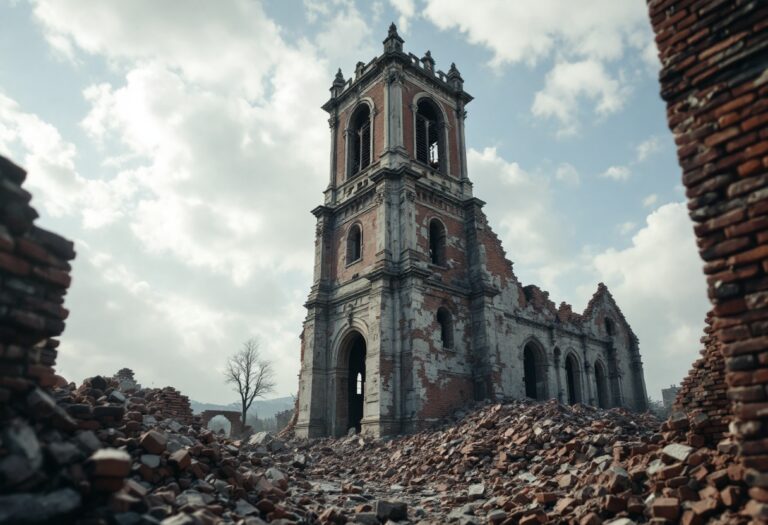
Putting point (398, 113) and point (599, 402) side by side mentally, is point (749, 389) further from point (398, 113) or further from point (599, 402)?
point (599, 402)

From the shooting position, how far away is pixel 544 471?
30.4 ft

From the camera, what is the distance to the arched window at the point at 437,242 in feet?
65.8

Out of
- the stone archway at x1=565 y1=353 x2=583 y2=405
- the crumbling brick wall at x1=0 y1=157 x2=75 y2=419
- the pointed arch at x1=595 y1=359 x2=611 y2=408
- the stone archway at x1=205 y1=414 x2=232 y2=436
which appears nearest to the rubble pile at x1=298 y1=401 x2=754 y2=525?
the stone archway at x1=205 y1=414 x2=232 y2=436

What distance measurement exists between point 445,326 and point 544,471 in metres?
9.80

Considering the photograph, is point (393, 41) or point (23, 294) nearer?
point (23, 294)

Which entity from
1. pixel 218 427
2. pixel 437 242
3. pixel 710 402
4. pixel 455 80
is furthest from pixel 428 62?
pixel 218 427

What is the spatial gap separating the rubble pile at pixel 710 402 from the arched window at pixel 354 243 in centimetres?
1449

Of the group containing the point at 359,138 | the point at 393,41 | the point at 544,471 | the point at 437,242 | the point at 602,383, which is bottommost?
the point at 544,471

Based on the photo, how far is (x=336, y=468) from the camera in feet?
43.6

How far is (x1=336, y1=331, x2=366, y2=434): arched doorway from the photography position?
736 inches

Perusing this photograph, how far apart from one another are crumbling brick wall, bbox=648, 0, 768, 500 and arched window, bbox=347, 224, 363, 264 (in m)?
17.0

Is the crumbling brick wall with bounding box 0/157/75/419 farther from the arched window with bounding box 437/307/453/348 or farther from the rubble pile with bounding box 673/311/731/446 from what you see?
the arched window with bounding box 437/307/453/348

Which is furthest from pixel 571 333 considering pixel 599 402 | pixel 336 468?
pixel 336 468

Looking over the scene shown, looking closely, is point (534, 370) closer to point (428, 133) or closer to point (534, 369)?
point (534, 369)
